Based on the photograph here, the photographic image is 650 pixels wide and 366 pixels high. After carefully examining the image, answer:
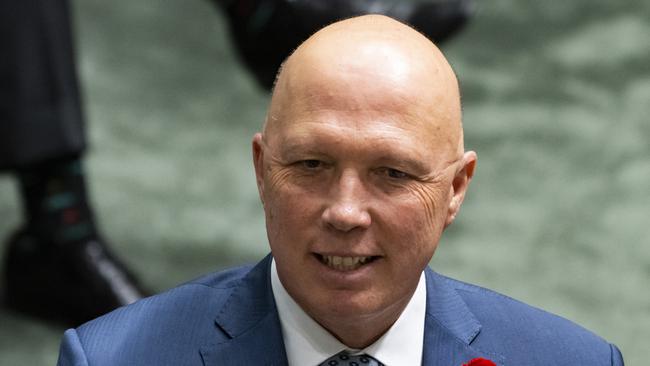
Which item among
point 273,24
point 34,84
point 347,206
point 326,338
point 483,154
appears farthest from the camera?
point 483,154

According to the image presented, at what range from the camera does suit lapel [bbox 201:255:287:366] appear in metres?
1.23

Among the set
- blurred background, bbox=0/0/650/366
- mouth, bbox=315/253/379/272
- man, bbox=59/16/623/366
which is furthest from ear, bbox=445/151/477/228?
blurred background, bbox=0/0/650/366

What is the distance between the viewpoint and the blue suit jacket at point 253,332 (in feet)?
4.08

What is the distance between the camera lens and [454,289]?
4.39 ft

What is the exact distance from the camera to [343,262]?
1.16 metres

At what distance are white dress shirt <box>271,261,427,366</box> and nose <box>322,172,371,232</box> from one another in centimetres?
13

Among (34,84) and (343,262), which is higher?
(343,262)

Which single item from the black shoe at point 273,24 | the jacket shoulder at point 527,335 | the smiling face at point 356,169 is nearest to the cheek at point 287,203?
the smiling face at point 356,169

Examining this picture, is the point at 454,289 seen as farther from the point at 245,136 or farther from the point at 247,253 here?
the point at 245,136

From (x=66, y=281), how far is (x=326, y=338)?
3.54ft

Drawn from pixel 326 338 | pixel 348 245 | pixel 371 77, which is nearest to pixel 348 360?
pixel 326 338

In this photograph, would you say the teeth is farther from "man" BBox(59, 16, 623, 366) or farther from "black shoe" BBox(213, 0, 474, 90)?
"black shoe" BBox(213, 0, 474, 90)

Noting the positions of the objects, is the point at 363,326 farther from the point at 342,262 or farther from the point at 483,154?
the point at 483,154

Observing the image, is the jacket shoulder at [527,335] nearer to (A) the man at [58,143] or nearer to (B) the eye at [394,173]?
(B) the eye at [394,173]
